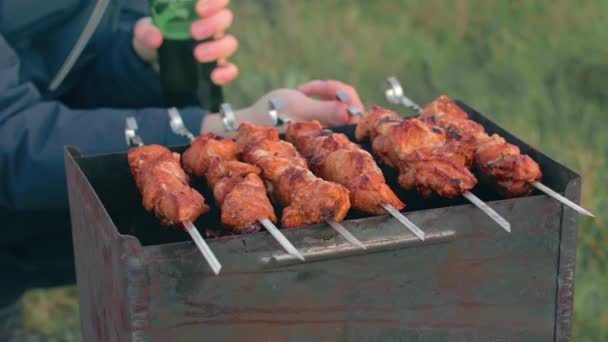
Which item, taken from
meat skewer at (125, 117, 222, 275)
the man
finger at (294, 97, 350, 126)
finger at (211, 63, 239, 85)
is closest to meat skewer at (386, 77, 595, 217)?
finger at (294, 97, 350, 126)

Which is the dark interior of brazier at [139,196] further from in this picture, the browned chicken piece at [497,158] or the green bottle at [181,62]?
the green bottle at [181,62]

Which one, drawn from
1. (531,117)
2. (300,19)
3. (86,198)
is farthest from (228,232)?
(300,19)

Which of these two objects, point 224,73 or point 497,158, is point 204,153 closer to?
point 497,158

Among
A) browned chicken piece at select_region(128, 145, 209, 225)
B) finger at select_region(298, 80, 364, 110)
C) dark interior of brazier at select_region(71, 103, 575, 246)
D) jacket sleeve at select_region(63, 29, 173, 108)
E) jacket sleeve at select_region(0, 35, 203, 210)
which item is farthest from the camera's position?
jacket sleeve at select_region(63, 29, 173, 108)

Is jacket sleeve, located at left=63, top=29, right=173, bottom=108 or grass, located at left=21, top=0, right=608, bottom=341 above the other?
jacket sleeve, located at left=63, top=29, right=173, bottom=108

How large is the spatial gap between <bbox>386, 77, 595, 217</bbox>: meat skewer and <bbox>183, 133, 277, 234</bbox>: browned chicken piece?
1.51 ft

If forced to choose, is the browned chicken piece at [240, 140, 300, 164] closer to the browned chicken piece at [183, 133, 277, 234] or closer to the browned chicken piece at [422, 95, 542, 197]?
the browned chicken piece at [183, 133, 277, 234]

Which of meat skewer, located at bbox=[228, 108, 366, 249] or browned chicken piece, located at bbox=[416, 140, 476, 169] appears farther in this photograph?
browned chicken piece, located at bbox=[416, 140, 476, 169]

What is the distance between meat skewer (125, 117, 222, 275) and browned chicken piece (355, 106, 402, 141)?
1.51 ft

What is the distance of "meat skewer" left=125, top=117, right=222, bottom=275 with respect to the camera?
5.35 feet

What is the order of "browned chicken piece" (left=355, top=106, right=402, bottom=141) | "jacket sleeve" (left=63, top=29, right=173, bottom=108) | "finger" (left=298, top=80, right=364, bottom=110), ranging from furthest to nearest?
1. "jacket sleeve" (left=63, top=29, right=173, bottom=108)
2. "finger" (left=298, top=80, right=364, bottom=110)
3. "browned chicken piece" (left=355, top=106, right=402, bottom=141)

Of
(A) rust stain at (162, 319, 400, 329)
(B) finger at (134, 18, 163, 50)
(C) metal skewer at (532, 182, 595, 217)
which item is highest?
(C) metal skewer at (532, 182, 595, 217)

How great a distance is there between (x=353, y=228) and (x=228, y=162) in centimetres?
42

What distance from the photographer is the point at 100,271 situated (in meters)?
1.78
